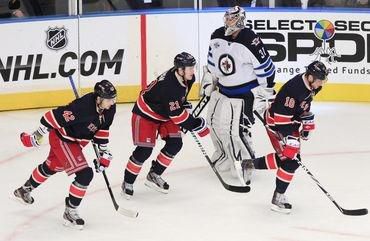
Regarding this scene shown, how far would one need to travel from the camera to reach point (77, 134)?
5215mm

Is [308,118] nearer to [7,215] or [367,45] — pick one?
[7,215]

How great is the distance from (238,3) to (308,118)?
136 inches

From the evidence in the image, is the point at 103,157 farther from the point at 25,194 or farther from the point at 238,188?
the point at 238,188

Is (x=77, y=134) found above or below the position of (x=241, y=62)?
below

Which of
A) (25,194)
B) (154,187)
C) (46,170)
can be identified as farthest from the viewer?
(154,187)

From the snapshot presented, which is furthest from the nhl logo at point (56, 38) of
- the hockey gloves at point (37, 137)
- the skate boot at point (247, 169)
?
the hockey gloves at point (37, 137)

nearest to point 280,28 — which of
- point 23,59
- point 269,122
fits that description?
point 23,59

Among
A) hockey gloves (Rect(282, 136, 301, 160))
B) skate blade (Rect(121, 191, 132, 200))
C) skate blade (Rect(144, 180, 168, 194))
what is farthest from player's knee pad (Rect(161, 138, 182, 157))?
hockey gloves (Rect(282, 136, 301, 160))

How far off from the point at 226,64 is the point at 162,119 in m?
0.67

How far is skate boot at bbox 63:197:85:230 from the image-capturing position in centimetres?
526

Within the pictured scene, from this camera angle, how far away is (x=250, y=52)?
6.07 meters

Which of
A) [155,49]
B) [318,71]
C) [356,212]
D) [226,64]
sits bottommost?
[356,212]

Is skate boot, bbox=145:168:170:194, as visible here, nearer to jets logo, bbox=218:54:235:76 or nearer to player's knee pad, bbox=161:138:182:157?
player's knee pad, bbox=161:138:182:157

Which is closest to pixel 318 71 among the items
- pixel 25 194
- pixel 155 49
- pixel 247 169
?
pixel 247 169
